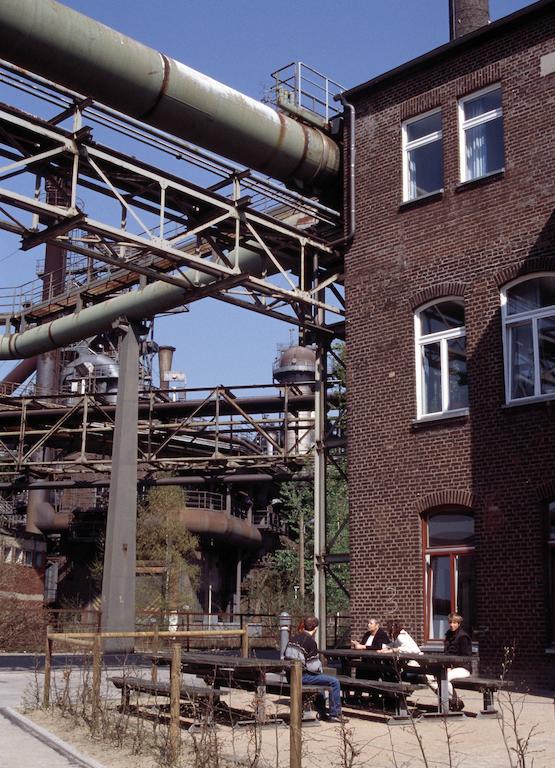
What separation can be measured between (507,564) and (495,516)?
2.53ft

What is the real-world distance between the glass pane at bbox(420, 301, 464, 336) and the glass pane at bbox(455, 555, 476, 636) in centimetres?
396

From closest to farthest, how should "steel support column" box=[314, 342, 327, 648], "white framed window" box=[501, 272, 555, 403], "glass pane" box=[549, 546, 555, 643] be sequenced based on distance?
"glass pane" box=[549, 546, 555, 643] → "white framed window" box=[501, 272, 555, 403] → "steel support column" box=[314, 342, 327, 648]

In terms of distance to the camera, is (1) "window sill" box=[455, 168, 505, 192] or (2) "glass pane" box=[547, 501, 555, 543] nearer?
(2) "glass pane" box=[547, 501, 555, 543]

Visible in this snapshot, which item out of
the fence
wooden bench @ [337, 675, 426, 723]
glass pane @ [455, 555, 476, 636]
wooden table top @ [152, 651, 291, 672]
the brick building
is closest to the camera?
the fence

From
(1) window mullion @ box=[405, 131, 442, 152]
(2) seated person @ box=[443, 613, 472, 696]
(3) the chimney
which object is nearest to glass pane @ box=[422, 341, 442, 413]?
(1) window mullion @ box=[405, 131, 442, 152]

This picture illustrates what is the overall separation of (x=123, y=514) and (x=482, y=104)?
37.6ft

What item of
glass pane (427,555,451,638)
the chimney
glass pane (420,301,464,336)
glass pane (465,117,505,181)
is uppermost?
the chimney

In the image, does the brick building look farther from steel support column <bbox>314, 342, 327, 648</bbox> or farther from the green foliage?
the green foliage

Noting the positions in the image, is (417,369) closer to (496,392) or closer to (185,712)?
(496,392)

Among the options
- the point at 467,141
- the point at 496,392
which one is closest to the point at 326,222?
the point at 467,141

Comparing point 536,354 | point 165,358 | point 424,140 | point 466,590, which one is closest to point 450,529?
point 466,590

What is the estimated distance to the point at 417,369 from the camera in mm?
17141

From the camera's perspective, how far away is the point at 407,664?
39.7 feet

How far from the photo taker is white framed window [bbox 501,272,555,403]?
608 inches
